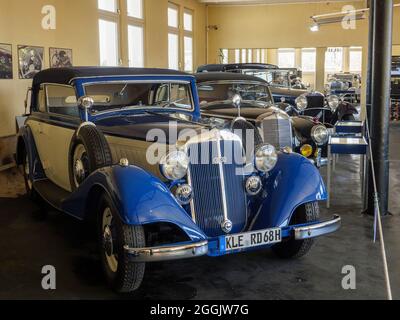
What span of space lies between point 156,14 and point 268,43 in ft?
16.9

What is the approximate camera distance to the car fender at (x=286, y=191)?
10.8 ft

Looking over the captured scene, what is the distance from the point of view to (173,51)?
47.7 feet

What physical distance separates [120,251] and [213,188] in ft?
2.38

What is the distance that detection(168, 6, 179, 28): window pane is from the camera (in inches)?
555

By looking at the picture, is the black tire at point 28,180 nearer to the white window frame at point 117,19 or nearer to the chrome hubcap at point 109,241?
the chrome hubcap at point 109,241

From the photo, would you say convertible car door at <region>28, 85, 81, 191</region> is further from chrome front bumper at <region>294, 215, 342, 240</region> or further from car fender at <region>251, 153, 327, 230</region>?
chrome front bumper at <region>294, 215, 342, 240</region>

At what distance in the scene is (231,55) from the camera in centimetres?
1792

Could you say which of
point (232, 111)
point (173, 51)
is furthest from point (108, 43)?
point (232, 111)

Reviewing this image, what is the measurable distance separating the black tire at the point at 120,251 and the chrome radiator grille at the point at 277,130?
2767mm

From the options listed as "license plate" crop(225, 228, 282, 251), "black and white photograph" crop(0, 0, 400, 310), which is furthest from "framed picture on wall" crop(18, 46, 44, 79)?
"license plate" crop(225, 228, 282, 251)

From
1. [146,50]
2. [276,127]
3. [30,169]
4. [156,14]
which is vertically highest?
[156,14]

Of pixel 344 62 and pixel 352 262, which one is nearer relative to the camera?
pixel 352 262
